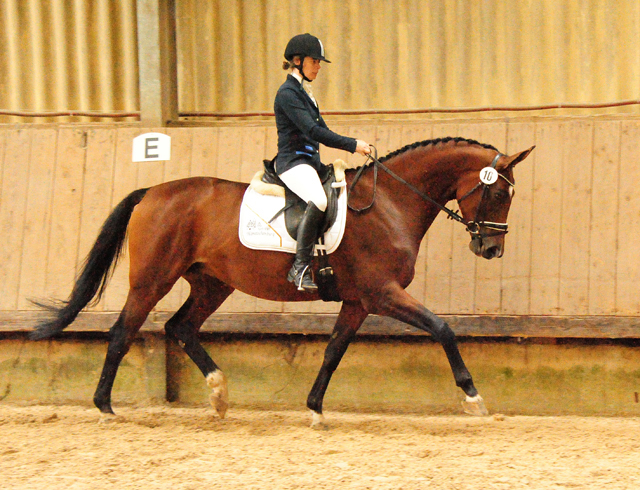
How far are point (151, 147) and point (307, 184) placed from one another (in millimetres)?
1894

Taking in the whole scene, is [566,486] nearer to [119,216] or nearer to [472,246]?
[472,246]

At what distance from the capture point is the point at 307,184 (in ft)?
15.0

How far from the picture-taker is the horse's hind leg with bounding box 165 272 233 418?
16.9ft

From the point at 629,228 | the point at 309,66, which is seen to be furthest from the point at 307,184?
the point at 629,228

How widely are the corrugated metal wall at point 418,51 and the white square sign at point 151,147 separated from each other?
29.2 inches

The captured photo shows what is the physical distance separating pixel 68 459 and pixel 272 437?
4.26ft

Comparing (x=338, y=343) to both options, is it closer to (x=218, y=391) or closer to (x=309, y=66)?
(x=218, y=391)

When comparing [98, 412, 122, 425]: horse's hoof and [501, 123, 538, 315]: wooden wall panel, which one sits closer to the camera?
[98, 412, 122, 425]: horse's hoof

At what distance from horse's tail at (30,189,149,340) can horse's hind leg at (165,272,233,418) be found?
60 centimetres

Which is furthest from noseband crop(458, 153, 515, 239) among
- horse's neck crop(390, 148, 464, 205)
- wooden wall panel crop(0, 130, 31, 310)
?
wooden wall panel crop(0, 130, 31, 310)

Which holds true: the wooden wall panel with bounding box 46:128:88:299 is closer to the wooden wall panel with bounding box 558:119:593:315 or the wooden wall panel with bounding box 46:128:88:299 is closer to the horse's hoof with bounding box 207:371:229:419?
the horse's hoof with bounding box 207:371:229:419

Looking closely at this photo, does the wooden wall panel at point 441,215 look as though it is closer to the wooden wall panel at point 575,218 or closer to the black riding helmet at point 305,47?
the wooden wall panel at point 575,218

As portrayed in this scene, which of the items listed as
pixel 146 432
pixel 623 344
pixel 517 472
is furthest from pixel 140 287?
pixel 623 344

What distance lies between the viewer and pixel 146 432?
4738mm
